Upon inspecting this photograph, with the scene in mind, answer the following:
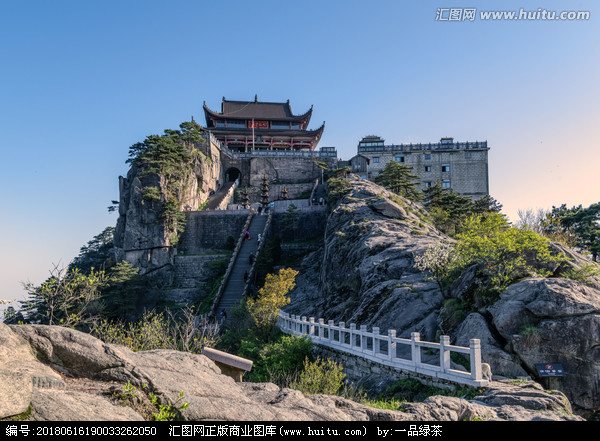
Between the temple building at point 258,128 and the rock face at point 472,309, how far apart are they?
3928cm

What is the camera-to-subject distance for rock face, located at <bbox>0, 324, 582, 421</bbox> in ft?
14.1

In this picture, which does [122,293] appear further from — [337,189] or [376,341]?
[376,341]

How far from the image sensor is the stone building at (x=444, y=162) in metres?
53.8

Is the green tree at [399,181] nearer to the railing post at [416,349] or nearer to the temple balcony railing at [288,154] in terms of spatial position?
the temple balcony railing at [288,154]

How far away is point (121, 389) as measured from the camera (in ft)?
16.1

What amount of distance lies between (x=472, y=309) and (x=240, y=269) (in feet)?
86.3

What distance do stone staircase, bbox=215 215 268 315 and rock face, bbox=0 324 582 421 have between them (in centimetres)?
2614

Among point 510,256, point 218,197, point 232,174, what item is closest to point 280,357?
point 510,256

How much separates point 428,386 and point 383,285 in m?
7.43

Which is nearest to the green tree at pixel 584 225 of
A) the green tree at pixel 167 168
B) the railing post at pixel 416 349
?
the railing post at pixel 416 349

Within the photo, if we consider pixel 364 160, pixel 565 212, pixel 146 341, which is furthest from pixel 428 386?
pixel 364 160

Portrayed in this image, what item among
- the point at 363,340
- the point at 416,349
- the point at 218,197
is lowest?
the point at 363,340

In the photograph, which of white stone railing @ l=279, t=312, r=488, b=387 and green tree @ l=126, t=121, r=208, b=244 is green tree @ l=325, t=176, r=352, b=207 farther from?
white stone railing @ l=279, t=312, r=488, b=387

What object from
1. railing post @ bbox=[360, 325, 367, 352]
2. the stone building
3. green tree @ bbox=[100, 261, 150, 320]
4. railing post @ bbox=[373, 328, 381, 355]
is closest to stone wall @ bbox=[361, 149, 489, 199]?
the stone building
